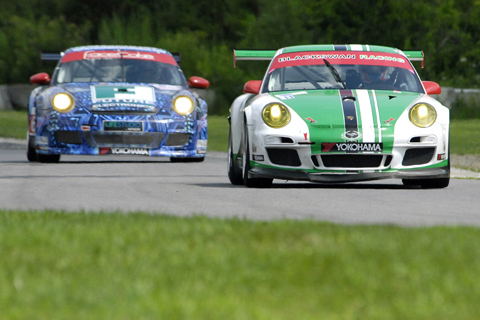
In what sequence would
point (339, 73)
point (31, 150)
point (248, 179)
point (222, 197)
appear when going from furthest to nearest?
point (31, 150), point (339, 73), point (248, 179), point (222, 197)

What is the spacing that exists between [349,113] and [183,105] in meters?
4.34

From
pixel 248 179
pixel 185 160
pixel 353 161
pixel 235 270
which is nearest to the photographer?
pixel 235 270

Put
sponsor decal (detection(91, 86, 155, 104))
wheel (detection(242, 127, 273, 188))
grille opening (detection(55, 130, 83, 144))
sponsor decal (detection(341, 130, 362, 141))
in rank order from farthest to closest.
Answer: sponsor decal (detection(91, 86, 155, 104)) → grille opening (detection(55, 130, 83, 144)) → wheel (detection(242, 127, 273, 188)) → sponsor decal (detection(341, 130, 362, 141))

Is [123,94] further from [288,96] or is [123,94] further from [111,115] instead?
[288,96]

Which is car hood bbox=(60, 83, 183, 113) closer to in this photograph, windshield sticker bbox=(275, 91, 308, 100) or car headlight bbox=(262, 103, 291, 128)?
windshield sticker bbox=(275, 91, 308, 100)

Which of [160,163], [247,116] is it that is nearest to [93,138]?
[160,163]

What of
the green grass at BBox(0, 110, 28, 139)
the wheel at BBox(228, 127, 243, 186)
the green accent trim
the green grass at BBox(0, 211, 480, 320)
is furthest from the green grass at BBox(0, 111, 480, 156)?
the green grass at BBox(0, 211, 480, 320)

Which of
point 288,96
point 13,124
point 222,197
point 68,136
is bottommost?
point 13,124

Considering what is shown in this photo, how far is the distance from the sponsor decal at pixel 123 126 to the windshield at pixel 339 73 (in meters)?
2.66

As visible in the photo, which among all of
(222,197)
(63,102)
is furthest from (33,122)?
(222,197)

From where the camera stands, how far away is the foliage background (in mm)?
36281

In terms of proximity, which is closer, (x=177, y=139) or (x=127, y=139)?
(x=127, y=139)

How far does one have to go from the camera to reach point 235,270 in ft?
16.4

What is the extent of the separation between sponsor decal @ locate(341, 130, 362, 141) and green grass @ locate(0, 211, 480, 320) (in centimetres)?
340
